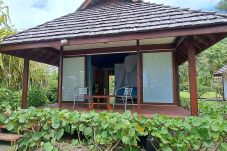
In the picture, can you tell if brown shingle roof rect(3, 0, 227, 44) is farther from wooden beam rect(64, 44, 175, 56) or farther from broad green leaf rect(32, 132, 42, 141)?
broad green leaf rect(32, 132, 42, 141)

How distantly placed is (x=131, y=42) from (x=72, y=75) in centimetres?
272

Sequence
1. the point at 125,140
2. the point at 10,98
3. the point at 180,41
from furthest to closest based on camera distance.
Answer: the point at 10,98 → the point at 180,41 → the point at 125,140

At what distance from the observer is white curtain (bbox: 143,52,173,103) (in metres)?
7.07

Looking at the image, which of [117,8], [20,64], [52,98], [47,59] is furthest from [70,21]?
[52,98]

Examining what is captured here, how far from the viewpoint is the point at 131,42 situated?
284 inches

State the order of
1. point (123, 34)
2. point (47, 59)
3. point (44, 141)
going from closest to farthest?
point (44, 141) → point (123, 34) → point (47, 59)

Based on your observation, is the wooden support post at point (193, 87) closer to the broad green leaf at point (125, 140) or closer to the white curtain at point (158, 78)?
the white curtain at point (158, 78)

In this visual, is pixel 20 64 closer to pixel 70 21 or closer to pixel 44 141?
pixel 70 21

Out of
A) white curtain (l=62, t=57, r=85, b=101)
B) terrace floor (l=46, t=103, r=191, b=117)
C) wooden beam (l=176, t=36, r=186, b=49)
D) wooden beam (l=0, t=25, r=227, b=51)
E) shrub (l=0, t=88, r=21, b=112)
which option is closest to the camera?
wooden beam (l=0, t=25, r=227, b=51)

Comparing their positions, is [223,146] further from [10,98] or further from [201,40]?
[10,98]

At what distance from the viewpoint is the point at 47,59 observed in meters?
9.08

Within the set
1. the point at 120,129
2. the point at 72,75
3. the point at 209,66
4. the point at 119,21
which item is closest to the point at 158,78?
the point at 119,21

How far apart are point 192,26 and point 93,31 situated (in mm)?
2528

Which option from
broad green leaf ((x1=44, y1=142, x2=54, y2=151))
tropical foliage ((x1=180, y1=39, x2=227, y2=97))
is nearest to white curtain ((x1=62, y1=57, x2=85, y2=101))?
broad green leaf ((x1=44, y1=142, x2=54, y2=151))
